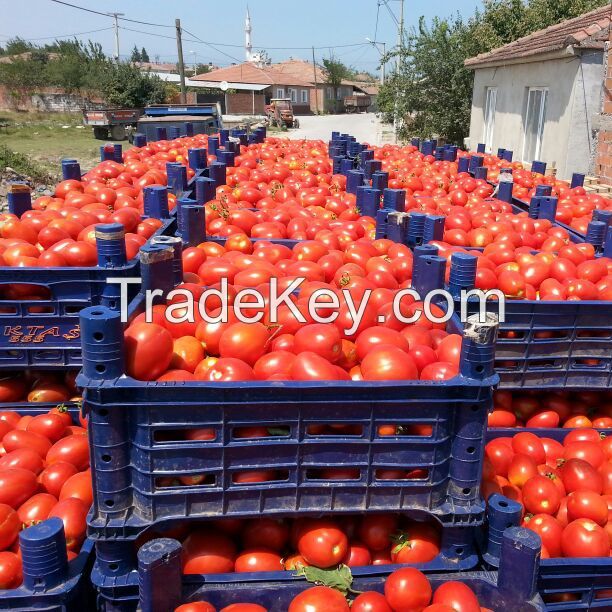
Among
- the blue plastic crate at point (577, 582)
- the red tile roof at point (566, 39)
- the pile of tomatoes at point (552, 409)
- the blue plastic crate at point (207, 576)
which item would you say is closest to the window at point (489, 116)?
the red tile roof at point (566, 39)

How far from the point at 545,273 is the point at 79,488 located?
2976 millimetres

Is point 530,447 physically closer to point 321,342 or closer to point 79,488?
point 321,342

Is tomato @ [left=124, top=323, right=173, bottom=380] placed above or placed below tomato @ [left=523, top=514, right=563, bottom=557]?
above

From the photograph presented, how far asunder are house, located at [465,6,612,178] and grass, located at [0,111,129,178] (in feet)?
43.9

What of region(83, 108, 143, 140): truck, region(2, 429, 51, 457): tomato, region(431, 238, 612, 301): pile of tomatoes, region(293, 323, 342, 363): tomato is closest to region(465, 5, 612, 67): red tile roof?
region(431, 238, 612, 301): pile of tomatoes

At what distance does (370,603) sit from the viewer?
2152 millimetres

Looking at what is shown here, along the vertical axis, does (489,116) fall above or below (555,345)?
above

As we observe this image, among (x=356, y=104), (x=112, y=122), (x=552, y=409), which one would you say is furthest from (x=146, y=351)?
(x=356, y=104)

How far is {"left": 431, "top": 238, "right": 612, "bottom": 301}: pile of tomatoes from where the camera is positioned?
142 inches

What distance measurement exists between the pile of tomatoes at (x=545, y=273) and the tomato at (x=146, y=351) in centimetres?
186

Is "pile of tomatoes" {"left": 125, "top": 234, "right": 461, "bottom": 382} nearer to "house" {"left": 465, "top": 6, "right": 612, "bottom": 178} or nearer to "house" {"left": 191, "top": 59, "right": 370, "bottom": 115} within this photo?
"house" {"left": 465, "top": 6, "right": 612, "bottom": 178}

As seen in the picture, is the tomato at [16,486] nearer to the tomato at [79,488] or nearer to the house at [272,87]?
the tomato at [79,488]

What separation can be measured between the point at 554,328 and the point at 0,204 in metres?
13.8

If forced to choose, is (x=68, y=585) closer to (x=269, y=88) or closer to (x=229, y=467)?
(x=229, y=467)
